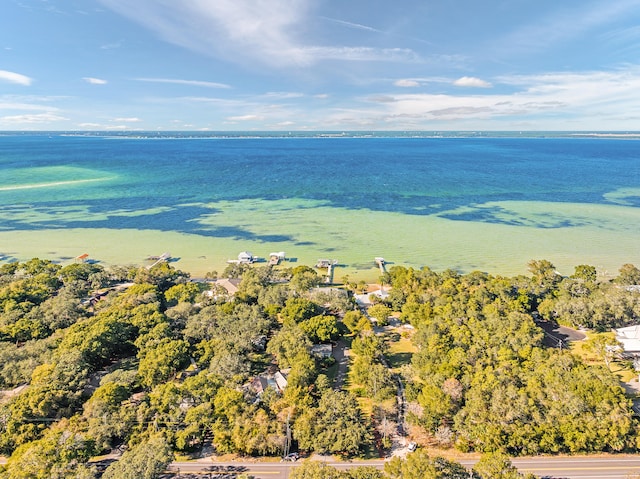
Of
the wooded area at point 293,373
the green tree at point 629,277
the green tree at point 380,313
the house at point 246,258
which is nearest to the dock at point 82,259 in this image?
the wooded area at point 293,373

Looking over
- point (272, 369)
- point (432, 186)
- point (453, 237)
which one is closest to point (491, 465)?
point (272, 369)

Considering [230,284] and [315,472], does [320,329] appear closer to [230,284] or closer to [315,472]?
[315,472]

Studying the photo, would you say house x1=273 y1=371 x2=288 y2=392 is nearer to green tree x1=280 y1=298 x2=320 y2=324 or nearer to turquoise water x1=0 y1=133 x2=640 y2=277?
green tree x1=280 y1=298 x2=320 y2=324

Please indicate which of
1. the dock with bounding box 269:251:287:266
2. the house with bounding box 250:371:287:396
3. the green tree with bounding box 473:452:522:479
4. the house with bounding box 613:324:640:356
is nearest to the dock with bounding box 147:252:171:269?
the dock with bounding box 269:251:287:266

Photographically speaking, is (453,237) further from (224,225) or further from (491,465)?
(491,465)

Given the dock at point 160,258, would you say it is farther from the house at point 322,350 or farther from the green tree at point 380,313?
the green tree at point 380,313
